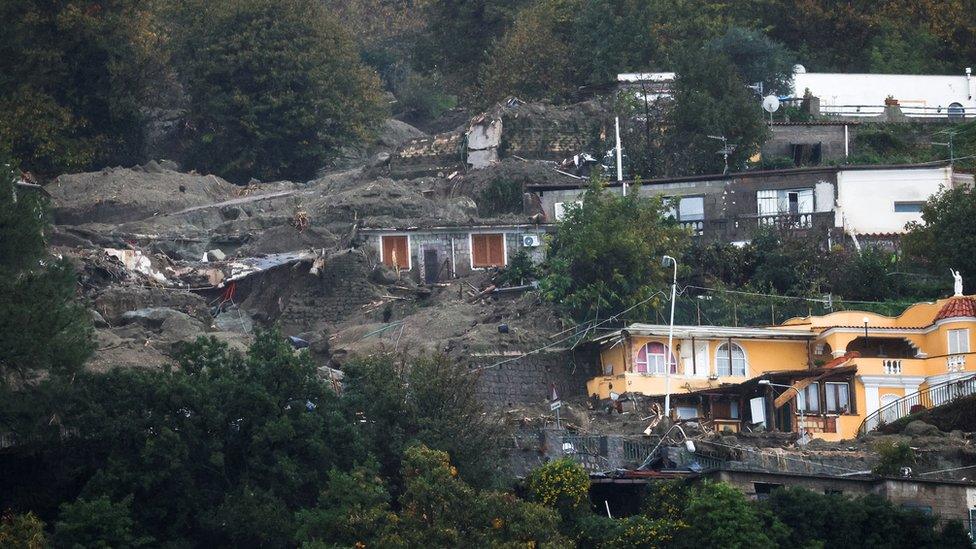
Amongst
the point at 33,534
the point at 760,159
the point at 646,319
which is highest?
the point at 760,159

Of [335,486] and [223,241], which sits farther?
[223,241]

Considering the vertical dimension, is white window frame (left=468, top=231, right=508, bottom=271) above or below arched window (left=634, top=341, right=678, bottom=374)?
above

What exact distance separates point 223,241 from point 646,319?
503 inches

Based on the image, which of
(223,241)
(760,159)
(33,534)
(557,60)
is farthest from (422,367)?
(557,60)

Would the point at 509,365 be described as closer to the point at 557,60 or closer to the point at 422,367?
the point at 422,367

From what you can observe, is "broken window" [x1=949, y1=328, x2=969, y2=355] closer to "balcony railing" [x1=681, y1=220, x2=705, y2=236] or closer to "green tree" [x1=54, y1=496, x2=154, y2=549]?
"balcony railing" [x1=681, y1=220, x2=705, y2=236]

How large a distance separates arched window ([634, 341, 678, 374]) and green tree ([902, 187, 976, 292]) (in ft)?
22.0

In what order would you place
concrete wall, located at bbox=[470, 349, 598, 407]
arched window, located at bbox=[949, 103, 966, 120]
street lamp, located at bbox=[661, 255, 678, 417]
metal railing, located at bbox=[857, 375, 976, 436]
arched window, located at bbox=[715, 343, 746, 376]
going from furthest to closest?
arched window, located at bbox=[949, 103, 966, 120], arched window, located at bbox=[715, 343, 746, 376], concrete wall, located at bbox=[470, 349, 598, 407], metal railing, located at bbox=[857, 375, 976, 436], street lamp, located at bbox=[661, 255, 678, 417]

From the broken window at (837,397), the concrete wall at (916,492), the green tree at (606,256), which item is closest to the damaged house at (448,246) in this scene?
the green tree at (606,256)

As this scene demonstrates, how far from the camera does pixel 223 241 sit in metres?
55.9

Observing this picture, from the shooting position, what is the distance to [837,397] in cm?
4650

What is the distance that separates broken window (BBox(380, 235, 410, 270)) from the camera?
175 ft

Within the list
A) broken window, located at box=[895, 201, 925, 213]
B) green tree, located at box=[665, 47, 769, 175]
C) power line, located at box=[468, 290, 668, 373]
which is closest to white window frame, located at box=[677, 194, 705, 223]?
green tree, located at box=[665, 47, 769, 175]

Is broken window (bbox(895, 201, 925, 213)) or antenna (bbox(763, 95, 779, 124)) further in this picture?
antenna (bbox(763, 95, 779, 124))
